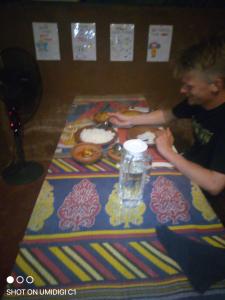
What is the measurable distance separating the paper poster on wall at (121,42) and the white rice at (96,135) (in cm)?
135

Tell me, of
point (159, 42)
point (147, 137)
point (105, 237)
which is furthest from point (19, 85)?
point (105, 237)

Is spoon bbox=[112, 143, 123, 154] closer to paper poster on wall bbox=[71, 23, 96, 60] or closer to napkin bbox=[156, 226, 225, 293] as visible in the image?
napkin bbox=[156, 226, 225, 293]

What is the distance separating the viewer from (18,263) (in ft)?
2.52

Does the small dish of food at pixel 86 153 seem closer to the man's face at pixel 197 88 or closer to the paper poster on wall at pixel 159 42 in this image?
the man's face at pixel 197 88

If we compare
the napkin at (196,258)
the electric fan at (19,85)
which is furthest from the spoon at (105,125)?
the napkin at (196,258)

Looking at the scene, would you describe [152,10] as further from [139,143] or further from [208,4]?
[139,143]

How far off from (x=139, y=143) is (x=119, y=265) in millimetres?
464

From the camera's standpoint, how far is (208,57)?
1241 mm

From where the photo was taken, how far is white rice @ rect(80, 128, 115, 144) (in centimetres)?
147

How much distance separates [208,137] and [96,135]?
2.11ft

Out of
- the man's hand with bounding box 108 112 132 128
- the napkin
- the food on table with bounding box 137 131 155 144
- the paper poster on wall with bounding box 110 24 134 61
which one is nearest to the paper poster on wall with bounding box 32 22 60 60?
the paper poster on wall with bounding box 110 24 134 61

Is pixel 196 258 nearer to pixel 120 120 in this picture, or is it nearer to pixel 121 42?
pixel 120 120

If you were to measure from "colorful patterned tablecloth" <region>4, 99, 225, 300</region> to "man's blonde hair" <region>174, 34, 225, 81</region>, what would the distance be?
55 centimetres

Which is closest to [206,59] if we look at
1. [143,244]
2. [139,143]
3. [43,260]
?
[139,143]
